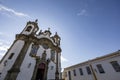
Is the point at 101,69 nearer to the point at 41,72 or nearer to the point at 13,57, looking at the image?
the point at 41,72

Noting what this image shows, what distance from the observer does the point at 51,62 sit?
1980 centimetres

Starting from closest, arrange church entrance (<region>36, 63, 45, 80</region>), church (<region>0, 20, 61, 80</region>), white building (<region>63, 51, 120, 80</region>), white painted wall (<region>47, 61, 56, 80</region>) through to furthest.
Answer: white building (<region>63, 51, 120, 80</region>)
church (<region>0, 20, 61, 80</region>)
church entrance (<region>36, 63, 45, 80</region>)
white painted wall (<region>47, 61, 56, 80</region>)

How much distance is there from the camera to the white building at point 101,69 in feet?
44.4

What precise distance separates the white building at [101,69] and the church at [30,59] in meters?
6.45

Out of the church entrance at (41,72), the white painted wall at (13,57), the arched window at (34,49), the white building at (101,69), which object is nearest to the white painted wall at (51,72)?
the church entrance at (41,72)

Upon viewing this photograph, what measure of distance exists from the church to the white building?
6.45m

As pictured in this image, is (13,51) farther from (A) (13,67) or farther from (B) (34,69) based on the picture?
(B) (34,69)

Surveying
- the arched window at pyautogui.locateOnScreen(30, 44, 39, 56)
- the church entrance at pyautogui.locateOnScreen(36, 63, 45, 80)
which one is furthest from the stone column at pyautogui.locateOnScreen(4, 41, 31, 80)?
the church entrance at pyautogui.locateOnScreen(36, 63, 45, 80)

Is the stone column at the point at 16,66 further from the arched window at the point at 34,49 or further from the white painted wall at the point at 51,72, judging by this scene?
the white painted wall at the point at 51,72

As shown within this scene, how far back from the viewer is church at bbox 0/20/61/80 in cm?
1382

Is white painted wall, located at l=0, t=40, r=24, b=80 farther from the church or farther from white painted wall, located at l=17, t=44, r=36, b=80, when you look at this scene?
white painted wall, located at l=17, t=44, r=36, b=80

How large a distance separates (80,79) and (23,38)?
732 inches

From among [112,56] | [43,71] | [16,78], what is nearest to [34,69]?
[43,71]

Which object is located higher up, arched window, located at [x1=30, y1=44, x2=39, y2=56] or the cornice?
the cornice
